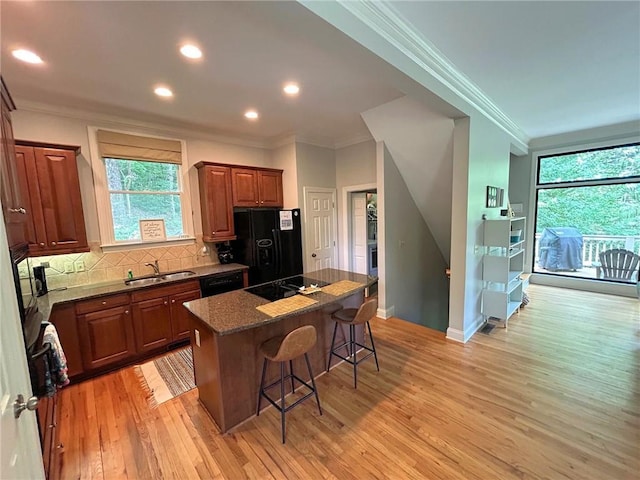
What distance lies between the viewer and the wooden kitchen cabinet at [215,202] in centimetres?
380

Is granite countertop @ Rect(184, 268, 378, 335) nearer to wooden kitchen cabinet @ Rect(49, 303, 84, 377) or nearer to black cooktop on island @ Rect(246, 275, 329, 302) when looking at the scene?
black cooktop on island @ Rect(246, 275, 329, 302)

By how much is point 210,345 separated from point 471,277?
303 centimetres

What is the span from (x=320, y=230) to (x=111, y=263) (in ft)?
9.88

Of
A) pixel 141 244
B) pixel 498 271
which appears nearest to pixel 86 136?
pixel 141 244

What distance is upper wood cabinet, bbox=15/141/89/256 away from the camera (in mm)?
2584

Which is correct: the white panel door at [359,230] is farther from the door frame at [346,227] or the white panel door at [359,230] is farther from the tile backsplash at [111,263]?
the tile backsplash at [111,263]

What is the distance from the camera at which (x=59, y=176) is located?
9.00ft

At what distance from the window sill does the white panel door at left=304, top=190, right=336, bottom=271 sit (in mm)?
1830

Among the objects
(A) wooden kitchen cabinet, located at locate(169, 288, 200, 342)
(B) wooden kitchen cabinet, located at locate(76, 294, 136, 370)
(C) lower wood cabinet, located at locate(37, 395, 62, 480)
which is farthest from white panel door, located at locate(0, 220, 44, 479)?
(A) wooden kitchen cabinet, located at locate(169, 288, 200, 342)

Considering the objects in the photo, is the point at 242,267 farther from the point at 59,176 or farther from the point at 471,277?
the point at 471,277

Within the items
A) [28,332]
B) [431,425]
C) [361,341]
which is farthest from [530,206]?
[28,332]

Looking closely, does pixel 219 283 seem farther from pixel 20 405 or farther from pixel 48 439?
pixel 20 405

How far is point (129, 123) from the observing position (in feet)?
11.0

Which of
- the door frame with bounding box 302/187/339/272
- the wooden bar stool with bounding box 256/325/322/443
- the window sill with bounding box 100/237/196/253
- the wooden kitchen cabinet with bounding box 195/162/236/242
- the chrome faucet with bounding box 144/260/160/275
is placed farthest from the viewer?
the door frame with bounding box 302/187/339/272
